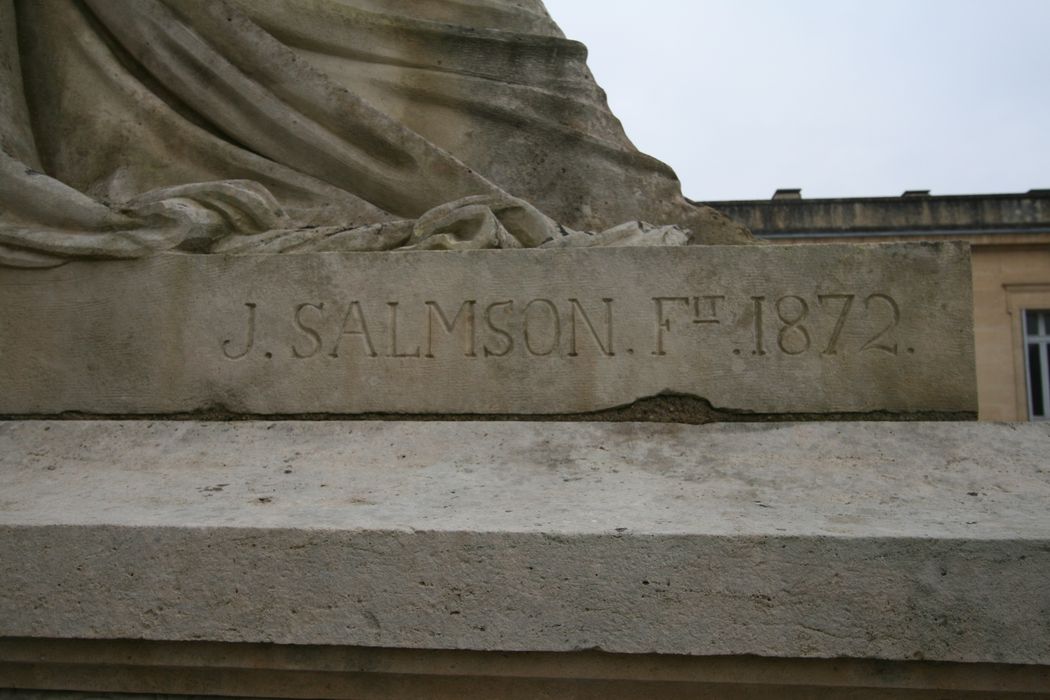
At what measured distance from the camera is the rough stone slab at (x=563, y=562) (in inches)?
70.4

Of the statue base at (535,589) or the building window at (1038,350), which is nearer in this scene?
the statue base at (535,589)

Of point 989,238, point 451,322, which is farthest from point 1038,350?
point 451,322

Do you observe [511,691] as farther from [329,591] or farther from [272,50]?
[272,50]

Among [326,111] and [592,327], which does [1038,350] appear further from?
[326,111]

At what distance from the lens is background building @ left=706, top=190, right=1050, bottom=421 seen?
12.9 m

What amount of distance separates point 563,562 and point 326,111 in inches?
85.3

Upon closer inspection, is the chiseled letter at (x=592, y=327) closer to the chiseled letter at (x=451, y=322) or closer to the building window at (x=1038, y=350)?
the chiseled letter at (x=451, y=322)

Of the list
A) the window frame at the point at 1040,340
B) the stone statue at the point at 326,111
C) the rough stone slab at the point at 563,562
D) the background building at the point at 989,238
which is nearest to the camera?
the rough stone slab at the point at 563,562

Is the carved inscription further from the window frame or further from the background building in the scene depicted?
the window frame

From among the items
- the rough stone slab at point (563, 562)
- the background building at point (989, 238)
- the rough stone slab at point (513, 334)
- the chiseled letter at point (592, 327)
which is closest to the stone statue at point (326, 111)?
the rough stone slab at point (513, 334)

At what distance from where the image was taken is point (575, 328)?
8.67 feet

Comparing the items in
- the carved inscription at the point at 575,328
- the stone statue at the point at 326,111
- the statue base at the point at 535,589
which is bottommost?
the statue base at the point at 535,589

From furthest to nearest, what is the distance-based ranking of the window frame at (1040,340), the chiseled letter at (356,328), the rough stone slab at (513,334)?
1. the window frame at (1040,340)
2. the chiseled letter at (356,328)
3. the rough stone slab at (513,334)

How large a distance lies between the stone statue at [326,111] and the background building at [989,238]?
9.81 meters
